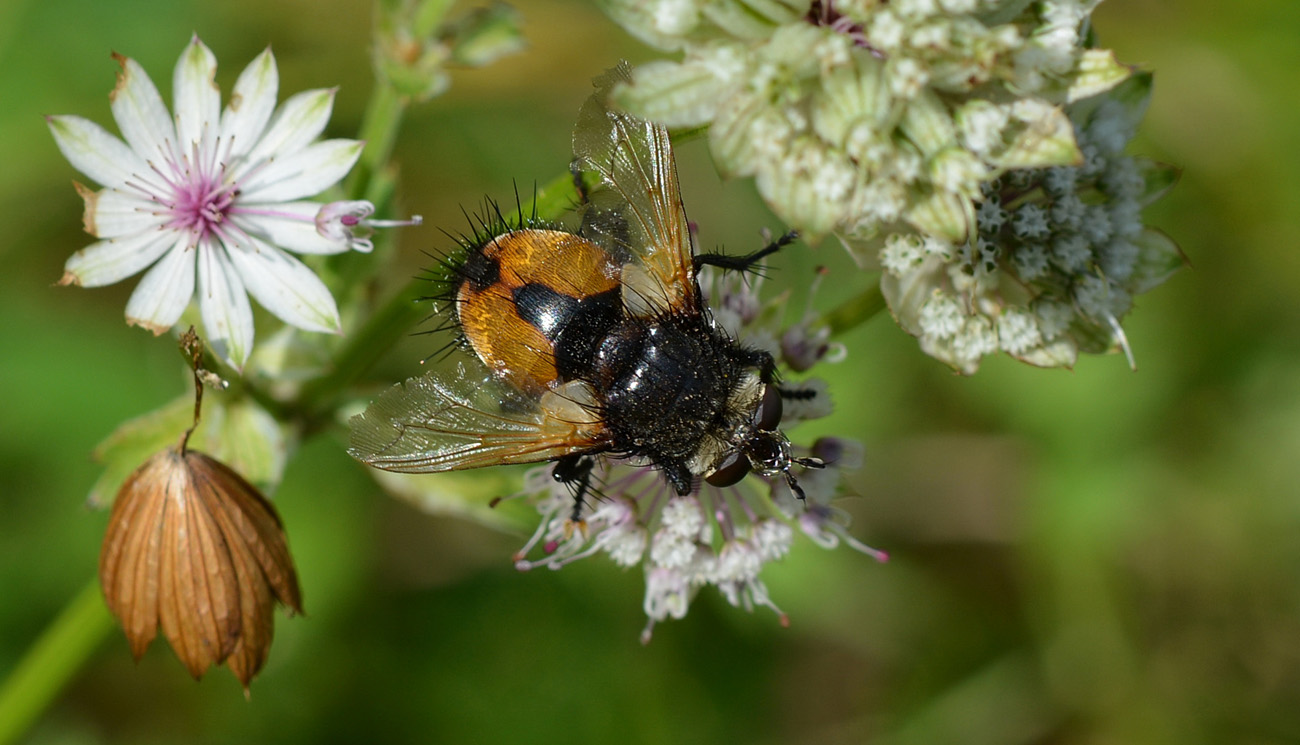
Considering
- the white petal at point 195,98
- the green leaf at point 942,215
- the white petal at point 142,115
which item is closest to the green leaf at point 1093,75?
the green leaf at point 942,215

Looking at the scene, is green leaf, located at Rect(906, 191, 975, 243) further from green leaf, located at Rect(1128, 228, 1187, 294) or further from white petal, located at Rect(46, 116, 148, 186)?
white petal, located at Rect(46, 116, 148, 186)

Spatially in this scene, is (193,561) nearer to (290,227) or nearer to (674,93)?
(290,227)

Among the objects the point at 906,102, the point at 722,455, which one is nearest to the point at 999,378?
the point at 722,455

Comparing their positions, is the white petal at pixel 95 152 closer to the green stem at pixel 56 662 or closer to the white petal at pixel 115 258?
the white petal at pixel 115 258

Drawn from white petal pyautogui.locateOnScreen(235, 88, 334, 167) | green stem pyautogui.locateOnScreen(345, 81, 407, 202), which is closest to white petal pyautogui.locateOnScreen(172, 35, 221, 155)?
white petal pyautogui.locateOnScreen(235, 88, 334, 167)

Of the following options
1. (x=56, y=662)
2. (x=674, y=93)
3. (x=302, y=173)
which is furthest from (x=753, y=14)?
(x=56, y=662)
